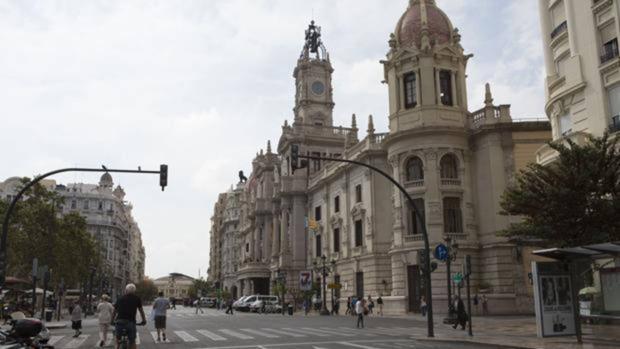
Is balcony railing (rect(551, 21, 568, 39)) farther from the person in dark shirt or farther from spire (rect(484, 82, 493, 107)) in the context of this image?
the person in dark shirt

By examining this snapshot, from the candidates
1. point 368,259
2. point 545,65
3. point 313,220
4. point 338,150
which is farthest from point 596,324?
point 338,150

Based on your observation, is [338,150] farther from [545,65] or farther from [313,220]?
[545,65]

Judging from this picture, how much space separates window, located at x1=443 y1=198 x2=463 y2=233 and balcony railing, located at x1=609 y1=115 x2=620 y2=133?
15153 mm

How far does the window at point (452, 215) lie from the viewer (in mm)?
39781

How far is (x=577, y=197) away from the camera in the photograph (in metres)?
21.8

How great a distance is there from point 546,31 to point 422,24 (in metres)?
12.2

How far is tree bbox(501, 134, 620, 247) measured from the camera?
71.2 feet

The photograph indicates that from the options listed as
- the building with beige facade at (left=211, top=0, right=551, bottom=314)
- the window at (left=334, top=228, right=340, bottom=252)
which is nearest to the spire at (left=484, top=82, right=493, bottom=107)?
the building with beige facade at (left=211, top=0, right=551, bottom=314)

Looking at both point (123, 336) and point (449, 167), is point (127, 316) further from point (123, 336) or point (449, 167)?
point (449, 167)

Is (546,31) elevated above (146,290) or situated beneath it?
elevated above

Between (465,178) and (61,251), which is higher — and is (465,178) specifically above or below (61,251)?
above

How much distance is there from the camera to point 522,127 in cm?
3931

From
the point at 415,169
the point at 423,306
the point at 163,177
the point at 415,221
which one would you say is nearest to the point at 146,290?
the point at 415,221

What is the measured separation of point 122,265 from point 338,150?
289 feet
